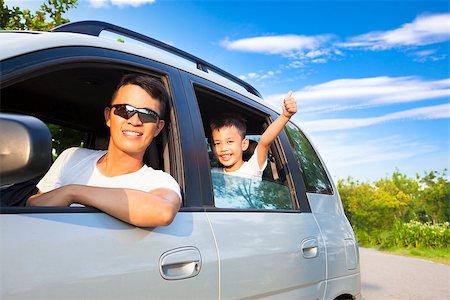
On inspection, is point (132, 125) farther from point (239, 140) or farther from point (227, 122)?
point (239, 140)

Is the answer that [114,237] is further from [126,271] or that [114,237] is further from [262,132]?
[262,132]

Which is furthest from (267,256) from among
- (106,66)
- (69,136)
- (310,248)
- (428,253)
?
(428,253)

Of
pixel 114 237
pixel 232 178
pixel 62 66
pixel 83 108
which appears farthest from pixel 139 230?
pixel 83 108

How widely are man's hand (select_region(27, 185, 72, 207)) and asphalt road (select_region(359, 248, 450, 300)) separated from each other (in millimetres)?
9071

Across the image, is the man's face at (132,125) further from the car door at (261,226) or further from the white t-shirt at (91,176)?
the car door at (261,226)

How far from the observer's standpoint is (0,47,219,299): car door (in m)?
1.29

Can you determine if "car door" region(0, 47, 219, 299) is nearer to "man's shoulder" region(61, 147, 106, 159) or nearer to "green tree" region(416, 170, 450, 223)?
"man's shoulder" region(61, 147, 106, 159)

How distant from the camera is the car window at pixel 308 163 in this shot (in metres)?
3.26

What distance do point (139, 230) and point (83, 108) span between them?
1.72 metres

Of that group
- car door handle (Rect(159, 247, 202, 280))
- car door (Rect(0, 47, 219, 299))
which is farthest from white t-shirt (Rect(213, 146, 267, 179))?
car door handle (Rect(159, 247, 202, 280))

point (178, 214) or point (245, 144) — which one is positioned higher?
point (245, 144)

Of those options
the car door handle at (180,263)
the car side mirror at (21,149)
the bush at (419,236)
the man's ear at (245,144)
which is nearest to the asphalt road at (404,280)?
the bush at (419,236)

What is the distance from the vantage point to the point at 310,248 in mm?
2652

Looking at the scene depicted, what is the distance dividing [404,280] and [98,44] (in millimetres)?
12236
